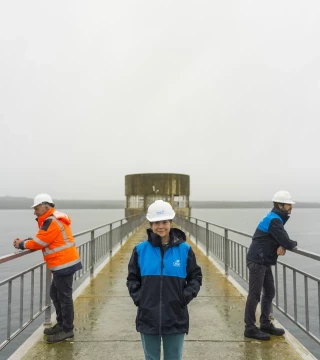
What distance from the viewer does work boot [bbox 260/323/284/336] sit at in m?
4.64

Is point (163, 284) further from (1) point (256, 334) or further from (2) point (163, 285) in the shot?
(1) point (256, 334)

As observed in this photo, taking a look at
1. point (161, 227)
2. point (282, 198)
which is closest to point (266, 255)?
point (282, 198)

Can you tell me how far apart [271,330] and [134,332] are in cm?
193

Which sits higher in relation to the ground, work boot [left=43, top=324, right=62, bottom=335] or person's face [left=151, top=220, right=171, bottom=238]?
person's face [left=151, top=220, right=171, bottom=238]

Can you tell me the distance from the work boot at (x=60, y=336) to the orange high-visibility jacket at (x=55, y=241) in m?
0.93

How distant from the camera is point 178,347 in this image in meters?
2.82

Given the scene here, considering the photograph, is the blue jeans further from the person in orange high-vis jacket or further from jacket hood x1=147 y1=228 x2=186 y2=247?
the person in orange high-vis jacket

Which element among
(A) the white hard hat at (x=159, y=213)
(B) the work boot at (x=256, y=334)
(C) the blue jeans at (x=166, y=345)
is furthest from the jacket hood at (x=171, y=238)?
(B) the work boot at (x=256, y=334)

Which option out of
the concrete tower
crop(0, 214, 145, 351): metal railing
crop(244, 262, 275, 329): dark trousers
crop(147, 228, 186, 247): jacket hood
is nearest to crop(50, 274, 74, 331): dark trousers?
crop(0, 214, 145, 351): metal railing

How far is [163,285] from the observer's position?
2.73m

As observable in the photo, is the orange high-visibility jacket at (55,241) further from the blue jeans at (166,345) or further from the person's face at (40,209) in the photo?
the blue jeans at (166,345)

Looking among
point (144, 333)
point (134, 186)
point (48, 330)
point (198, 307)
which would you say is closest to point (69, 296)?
point (48, 330)

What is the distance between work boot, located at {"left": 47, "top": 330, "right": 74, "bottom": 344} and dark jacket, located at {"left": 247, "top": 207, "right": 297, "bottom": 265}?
104 inches

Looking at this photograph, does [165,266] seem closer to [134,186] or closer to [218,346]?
[218,346]
